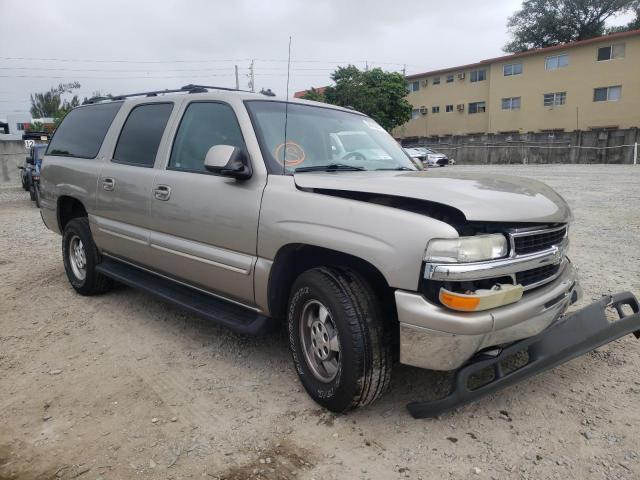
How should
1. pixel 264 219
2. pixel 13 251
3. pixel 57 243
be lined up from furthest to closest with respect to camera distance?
pixel 57 243 < pixel 13 251 < pixel 264 219

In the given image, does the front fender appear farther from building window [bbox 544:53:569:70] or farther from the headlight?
building window [bbox 544:53:569:70]

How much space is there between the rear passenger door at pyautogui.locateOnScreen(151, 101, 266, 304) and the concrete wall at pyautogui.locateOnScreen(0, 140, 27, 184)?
23.4 m

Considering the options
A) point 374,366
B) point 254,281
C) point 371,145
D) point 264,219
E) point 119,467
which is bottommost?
point 119,467

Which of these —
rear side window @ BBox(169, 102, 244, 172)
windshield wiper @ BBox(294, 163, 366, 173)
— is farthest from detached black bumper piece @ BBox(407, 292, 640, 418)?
rear side window @ BBox(169, 102, 244, 172)

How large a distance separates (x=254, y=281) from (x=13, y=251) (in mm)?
6279

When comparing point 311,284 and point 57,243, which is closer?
point 311,284

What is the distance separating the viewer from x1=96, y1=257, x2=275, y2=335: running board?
125 inches

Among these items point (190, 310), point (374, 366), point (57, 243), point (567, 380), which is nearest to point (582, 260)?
point (567, 380)

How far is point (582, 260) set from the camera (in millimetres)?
5785

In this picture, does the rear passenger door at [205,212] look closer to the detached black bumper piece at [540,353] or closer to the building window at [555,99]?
the detached black bumper piece at [540,353]

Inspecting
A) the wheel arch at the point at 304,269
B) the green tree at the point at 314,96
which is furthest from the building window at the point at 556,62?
the wheel arch at the point at 304,269

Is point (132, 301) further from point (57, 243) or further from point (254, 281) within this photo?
point (57, 243)

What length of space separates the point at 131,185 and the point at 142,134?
0.48 m

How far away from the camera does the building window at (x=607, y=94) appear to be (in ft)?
110
